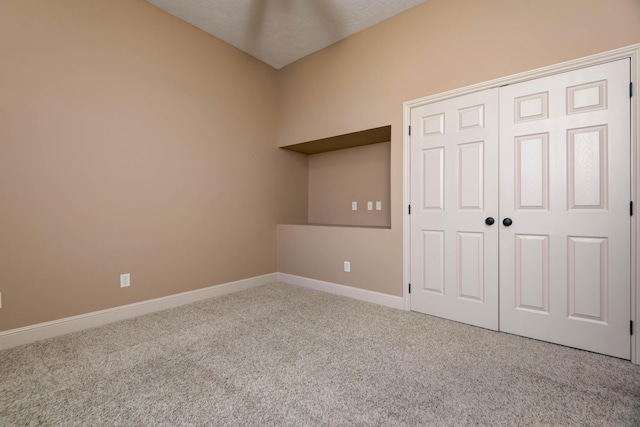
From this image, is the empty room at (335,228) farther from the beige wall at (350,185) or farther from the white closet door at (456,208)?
the beige wall at (350,185)

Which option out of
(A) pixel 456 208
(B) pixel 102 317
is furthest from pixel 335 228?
(B) pixel 102 317

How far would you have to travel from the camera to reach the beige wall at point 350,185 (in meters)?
3.69

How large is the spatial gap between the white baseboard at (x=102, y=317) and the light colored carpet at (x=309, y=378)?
0.37 feet

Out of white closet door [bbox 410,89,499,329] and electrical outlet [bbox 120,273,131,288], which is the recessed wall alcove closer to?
white closet door [bbox 410,89,499,329]

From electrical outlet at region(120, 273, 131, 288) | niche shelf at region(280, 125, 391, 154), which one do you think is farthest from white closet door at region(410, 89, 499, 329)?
electrical outlet at region(120, 273, 131, 288)

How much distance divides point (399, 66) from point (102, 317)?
11.9ft

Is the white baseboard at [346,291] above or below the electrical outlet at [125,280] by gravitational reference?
below

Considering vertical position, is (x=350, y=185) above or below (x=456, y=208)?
above

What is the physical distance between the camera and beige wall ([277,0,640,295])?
2055 mm

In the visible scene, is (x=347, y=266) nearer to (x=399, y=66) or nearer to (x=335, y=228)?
(x=335, y=228)

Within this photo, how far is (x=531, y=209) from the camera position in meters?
2.22

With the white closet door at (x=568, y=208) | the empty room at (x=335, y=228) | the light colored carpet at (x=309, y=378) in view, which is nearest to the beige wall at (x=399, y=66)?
the empty room at (x=335, y=228)

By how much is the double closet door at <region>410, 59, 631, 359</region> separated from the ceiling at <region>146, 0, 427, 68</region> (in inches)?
44.9

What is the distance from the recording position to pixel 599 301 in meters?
1.97
